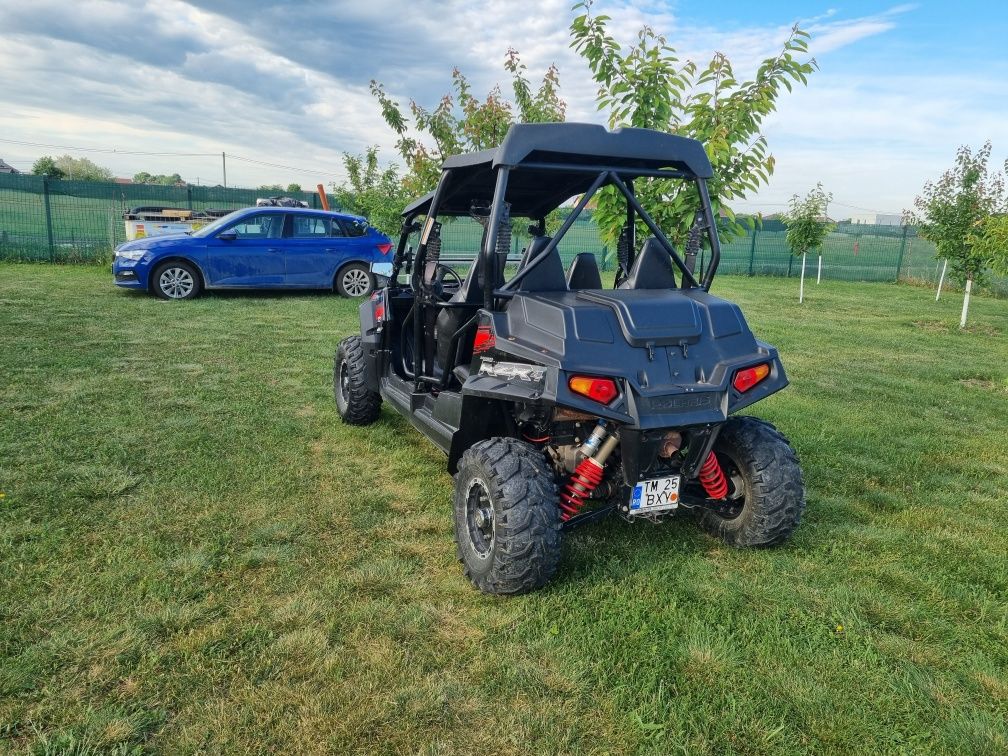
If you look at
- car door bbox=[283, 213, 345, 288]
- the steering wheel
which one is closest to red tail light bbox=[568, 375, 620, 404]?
the steering wheel

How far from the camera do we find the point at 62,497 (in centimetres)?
394

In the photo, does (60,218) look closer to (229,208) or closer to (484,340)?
(229,208)

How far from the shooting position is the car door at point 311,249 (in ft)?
42.1

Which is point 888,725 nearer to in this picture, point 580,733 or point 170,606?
point 580,733

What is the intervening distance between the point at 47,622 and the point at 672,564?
8.86 ft

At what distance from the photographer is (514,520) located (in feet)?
9.82

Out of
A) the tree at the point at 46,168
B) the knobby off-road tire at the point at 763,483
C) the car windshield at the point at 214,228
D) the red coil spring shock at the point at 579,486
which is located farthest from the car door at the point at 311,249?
the tree at the point at 46,168

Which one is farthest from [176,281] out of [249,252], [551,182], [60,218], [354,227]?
[551,182]

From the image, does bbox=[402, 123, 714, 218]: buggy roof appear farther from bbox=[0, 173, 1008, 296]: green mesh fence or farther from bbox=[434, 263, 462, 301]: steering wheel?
bbox=[0, 173, 1008, 296]: green mesh fence

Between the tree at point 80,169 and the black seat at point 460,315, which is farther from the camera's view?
the tree at point 80,169

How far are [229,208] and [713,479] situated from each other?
2078cm

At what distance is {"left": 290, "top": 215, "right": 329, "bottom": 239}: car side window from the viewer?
1282 cm

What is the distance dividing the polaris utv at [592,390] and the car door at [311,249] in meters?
9.38

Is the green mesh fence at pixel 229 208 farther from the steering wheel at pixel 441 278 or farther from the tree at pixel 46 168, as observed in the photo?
the tree at pixel 46 168
